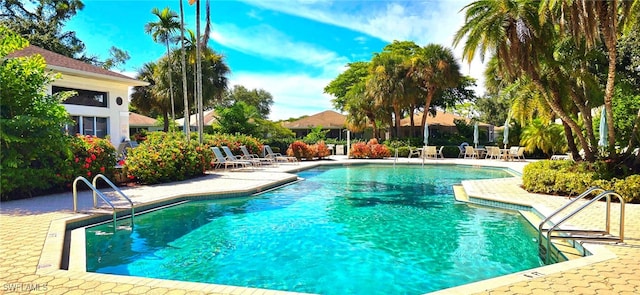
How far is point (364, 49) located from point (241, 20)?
20358 mm

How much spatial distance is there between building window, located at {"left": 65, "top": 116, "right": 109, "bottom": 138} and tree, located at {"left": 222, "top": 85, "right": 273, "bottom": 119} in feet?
135

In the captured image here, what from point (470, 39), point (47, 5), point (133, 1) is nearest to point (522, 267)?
point (470, 39)

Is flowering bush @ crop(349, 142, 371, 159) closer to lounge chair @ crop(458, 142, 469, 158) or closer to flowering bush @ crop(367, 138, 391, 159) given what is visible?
flowering bush @ crop(367, 138, 391, 159)

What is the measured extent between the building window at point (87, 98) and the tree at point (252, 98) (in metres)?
41.2

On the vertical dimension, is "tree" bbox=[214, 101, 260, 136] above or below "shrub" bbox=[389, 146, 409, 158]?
above

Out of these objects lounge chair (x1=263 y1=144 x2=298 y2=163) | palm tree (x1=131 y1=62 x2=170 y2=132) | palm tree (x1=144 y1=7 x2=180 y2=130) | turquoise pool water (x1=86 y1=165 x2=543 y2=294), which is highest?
palm tree (x1=144 y1=7 x2=180 y2=130)

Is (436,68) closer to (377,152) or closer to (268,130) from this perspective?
(377,152)

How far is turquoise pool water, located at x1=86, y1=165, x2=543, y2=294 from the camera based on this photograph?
5.39 m

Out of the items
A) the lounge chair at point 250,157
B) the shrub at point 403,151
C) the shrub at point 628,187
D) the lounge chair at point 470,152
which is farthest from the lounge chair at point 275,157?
the shrub at point 628,187

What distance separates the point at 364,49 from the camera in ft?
128

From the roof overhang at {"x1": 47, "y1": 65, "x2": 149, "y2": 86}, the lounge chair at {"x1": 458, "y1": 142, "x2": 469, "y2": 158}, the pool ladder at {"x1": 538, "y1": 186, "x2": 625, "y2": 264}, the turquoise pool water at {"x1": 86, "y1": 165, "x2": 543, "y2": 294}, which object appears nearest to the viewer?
the turquoise pool water at {"x1": 86, "y1": 165, "x2": 543, "y2": 294}

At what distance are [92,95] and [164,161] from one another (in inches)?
362

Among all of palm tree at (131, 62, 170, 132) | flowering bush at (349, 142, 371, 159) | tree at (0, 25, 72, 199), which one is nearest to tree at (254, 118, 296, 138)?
flowering bush at (349, 142, 371, 159)

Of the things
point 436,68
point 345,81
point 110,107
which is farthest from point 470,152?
point 110,107
